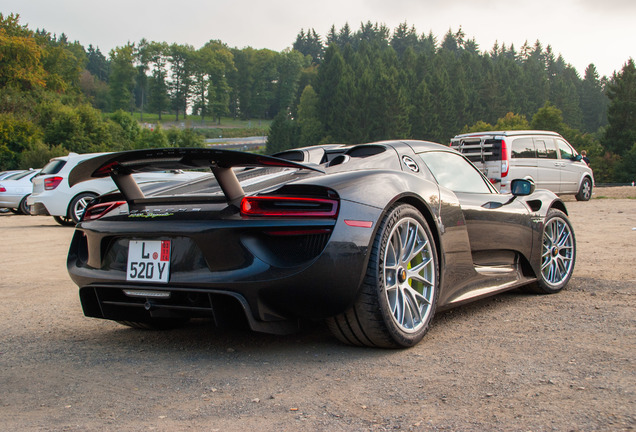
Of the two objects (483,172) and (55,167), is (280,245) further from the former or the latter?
(483,172)

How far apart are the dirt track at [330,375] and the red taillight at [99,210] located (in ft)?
2.48

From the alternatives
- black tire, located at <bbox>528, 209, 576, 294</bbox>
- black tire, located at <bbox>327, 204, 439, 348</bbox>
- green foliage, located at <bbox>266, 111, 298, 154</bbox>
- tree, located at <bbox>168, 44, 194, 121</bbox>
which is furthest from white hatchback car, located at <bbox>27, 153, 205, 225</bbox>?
tree, located at <bbox>168, 44, 194, 121</bbox>

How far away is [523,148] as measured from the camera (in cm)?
1730

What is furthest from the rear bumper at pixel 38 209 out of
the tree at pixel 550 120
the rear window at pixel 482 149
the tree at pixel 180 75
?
the tree at pixel 180 75

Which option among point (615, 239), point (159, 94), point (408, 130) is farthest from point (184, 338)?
point (159, 94)

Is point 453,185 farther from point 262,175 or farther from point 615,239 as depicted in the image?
point 615,239

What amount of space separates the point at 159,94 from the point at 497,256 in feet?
496

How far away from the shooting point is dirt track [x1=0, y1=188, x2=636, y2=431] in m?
2.62

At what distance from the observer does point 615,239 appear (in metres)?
9.29

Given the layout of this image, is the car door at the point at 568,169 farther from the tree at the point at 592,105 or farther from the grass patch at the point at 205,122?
the tree at the point at 592,105

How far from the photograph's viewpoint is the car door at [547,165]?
696 inches

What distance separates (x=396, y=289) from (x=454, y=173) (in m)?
1.44

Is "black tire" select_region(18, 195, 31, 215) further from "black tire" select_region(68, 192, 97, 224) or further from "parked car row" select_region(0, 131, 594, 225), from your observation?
"black tire" select_region(68, 192, 97, 224)

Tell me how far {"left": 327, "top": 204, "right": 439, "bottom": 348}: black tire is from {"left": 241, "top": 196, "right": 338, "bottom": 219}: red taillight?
1.03 feet
